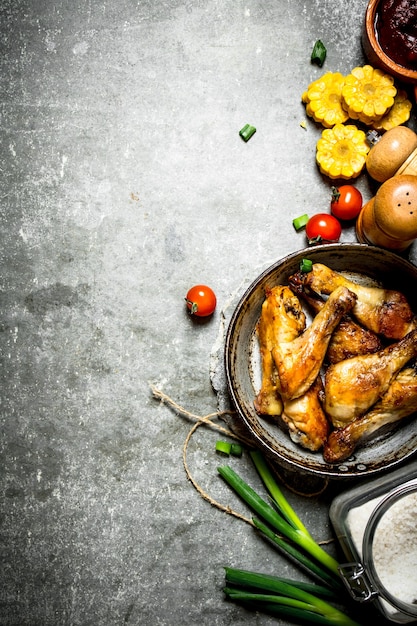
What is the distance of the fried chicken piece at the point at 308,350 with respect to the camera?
2.57m

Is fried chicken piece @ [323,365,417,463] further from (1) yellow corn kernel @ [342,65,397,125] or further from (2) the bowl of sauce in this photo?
(2) the bowl of sauce

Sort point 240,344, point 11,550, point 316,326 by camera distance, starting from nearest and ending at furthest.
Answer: point 316,326 < point 240,344 < point 11,550

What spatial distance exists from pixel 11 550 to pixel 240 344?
5.40 ft

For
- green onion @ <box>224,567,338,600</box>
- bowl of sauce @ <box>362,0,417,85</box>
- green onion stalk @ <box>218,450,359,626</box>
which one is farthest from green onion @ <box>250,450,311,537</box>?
bowl of sauce @ <box>362,0,417,85</box>

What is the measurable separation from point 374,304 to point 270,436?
2.63ft

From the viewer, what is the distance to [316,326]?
2594 mm

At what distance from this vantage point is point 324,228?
2.84 metres

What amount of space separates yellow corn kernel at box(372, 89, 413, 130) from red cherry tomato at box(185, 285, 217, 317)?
1.22 m

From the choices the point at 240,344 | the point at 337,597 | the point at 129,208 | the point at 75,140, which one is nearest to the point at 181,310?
the point at 240,344

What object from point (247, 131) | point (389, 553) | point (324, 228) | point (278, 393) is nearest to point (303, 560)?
point (389, 553)

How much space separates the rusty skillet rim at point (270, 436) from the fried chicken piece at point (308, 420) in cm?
10

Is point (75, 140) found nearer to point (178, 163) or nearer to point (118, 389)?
point (178, 163)

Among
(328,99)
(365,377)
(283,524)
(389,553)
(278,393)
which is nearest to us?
(389,553)

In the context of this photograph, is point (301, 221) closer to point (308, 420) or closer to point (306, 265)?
point (306, 265)
